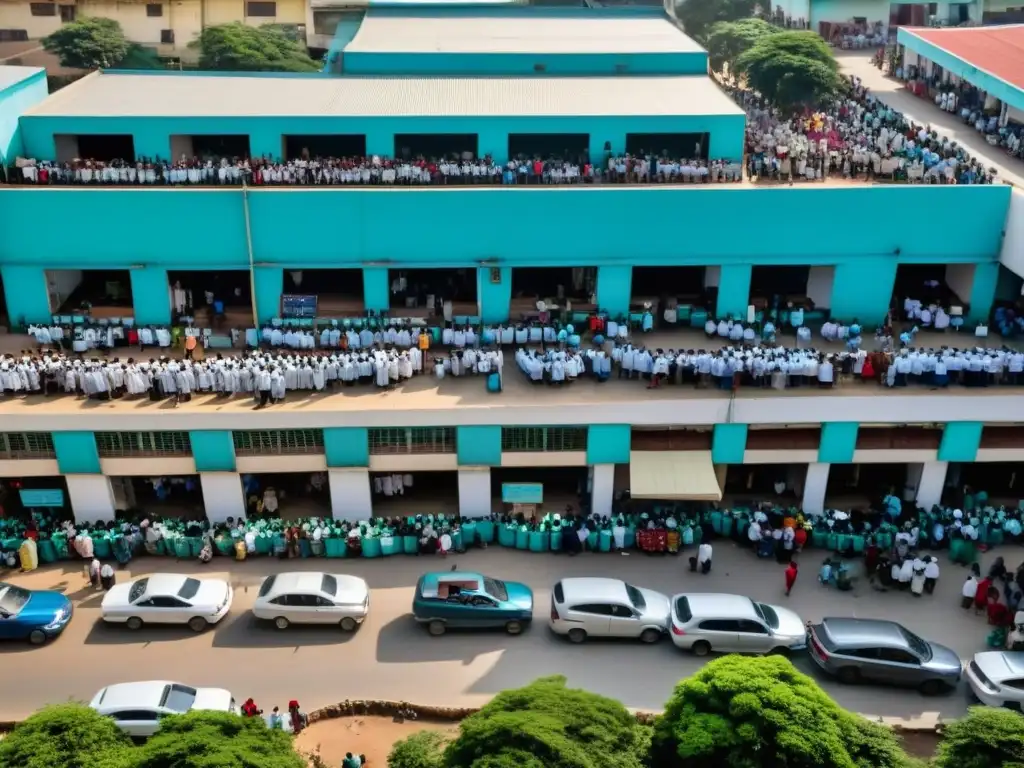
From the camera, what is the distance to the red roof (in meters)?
34.9

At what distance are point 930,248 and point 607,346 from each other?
8.87 metres

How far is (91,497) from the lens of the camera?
24922mm

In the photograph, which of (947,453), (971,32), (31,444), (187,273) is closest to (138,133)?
(187,273)

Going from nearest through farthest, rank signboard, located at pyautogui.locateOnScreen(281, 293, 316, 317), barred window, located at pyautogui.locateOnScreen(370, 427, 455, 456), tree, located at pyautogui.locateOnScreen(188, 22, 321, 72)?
barred window, located at pyautogui.locateOnScreen(370, 427, 455, 456), signboard, located at pyautogui.locateOnScreen(281, 293, 316, 317), tree, located at pyautogui.locateOnScreen(188, 22, 321, 72)

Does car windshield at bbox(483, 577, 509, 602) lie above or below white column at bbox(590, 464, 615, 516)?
below

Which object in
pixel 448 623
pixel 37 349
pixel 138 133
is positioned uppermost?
pixel 138 133

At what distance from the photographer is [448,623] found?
2189 centimetres

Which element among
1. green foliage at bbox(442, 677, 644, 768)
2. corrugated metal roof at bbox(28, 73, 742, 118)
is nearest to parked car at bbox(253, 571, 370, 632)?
green foliage at bbox(442, 677, 644, 768)

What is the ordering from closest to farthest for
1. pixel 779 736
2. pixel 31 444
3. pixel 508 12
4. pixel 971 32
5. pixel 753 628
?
pixel 779 736 < pixel 753 628 < pixel 31 444 < pixel 971 32 < pixel 508 12

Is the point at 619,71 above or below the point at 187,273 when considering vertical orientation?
above

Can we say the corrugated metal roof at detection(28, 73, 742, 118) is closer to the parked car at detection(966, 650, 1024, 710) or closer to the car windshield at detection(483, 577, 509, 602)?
the car windshield at detection(483, 577, 509, 602)

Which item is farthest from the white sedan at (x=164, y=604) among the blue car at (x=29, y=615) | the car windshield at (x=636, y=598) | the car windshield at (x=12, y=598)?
the car windshield at (x=636, y=598)

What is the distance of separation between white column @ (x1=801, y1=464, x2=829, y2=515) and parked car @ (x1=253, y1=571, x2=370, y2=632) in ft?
34.9

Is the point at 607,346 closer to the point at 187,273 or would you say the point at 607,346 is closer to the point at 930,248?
the point at 930,248
